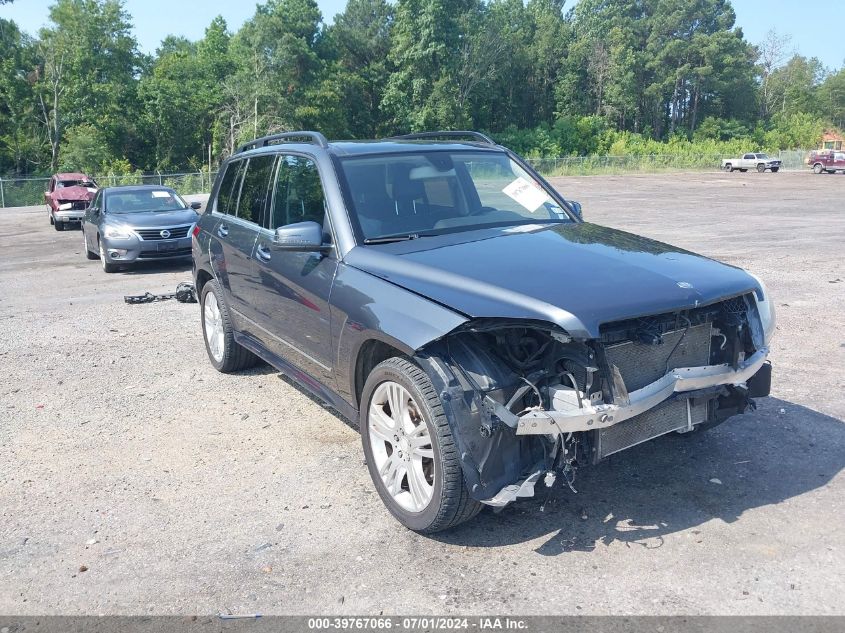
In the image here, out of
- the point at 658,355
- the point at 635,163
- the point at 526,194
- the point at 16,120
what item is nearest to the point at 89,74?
the point at 16,120

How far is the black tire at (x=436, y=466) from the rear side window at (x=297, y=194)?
56.8 inches

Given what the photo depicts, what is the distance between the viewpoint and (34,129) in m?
62.4

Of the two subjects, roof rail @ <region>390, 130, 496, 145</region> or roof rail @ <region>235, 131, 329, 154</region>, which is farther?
roof rail @ <region>390, 130, 496, 145</region>

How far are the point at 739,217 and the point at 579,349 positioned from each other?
20.4 metres

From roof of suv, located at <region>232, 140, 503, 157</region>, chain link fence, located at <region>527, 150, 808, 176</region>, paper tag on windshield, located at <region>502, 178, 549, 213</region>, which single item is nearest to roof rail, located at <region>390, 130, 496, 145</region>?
roof of suv, located at <region>232, 140, 503, 157</region>

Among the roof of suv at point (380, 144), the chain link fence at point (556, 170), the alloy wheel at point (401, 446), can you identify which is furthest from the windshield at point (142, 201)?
the chain link fence at point (556, 170)

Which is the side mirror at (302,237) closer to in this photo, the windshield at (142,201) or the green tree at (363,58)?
the windshield at (142,201)

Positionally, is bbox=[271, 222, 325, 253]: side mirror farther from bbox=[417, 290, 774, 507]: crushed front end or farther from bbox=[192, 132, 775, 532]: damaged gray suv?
bbox=[417, 290, 774, 507]: crushed front end

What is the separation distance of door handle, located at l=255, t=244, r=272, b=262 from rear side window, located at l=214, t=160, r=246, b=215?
0.98 metres

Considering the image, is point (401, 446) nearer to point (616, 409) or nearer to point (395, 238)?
point (616, 409)

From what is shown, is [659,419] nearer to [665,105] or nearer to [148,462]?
[148,462]

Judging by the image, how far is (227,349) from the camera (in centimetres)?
648

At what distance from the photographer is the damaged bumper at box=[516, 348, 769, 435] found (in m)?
3.36

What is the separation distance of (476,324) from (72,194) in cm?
2444
